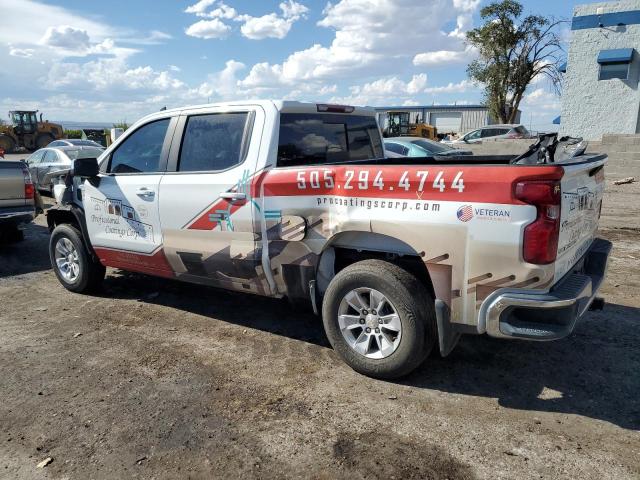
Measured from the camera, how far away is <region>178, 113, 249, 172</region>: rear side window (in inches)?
170

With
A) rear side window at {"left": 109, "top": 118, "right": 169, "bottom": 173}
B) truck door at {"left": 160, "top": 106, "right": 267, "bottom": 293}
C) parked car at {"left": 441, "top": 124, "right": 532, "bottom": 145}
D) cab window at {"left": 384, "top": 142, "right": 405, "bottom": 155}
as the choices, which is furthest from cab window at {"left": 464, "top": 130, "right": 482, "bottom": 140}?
truck door at {"left": 160, "top": 106, "right": 267, "bottom": 293}

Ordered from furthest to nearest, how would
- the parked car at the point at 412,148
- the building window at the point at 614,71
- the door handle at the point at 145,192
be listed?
the building window at the point at 614,71, the parked car at the point at 412,148, the door handle at the point at 145,192

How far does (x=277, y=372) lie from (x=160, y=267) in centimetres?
182

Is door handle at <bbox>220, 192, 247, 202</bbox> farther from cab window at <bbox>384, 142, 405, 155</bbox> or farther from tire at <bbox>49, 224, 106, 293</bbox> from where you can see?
cab window at <bbox>384, 142, 405, 155</bbox>

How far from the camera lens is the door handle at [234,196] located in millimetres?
4152

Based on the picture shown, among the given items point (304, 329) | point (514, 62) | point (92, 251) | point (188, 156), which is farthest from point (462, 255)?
point (514, 62)

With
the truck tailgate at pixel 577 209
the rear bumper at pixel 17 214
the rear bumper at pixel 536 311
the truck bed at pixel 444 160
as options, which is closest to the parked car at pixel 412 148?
the truck bed at pixel 444 160

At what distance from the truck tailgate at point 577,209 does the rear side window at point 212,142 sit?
247cm

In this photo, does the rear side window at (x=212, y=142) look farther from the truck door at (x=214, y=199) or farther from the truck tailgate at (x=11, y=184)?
the truck tailgate at (x=11, y=184)

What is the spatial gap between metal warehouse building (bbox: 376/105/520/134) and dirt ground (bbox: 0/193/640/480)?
170ft

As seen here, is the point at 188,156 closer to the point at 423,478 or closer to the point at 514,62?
the point at 423,478

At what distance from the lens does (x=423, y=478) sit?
271cm

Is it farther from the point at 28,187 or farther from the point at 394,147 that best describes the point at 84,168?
the point at 394,147

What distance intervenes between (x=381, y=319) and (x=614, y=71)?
22.0 m
